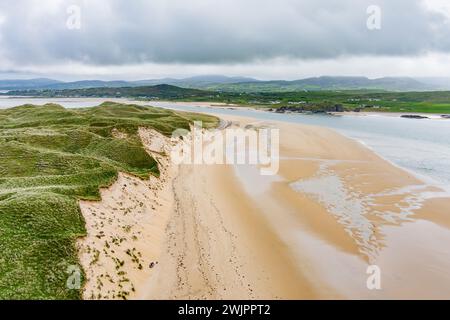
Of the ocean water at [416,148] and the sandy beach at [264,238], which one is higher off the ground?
the ocean water at [416,148]

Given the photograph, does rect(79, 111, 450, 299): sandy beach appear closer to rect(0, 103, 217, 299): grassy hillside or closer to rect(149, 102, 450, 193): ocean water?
rect(0, 103, 217, 299): grassy hillside

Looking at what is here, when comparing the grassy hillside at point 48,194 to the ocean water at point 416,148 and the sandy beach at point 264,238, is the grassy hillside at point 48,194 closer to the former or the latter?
the sandy beach at point 264,238

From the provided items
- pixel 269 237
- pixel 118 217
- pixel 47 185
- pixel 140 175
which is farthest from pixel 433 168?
pixel 47 185

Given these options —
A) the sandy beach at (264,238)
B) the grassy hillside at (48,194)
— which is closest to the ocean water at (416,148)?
the sandy beach at (264,238)

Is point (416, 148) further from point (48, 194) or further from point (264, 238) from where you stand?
point (48, 194)

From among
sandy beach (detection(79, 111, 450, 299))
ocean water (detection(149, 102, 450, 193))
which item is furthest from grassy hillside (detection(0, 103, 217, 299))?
ocean water (detection(149, 102, 450, 193))

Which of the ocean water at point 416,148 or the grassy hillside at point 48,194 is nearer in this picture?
the grassy hillside at point 48,194

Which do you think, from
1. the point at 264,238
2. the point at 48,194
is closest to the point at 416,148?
the point at 264,238
